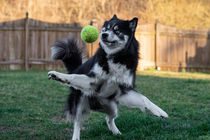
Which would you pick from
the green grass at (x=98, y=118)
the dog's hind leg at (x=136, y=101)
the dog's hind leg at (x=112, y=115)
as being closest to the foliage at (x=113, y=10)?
the green grass at (x=98, y=118)

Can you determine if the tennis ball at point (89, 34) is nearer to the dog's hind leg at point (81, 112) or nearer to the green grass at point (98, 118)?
the dog's hind leg at point (81, 112)

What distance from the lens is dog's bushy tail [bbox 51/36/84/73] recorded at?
3.79 meters

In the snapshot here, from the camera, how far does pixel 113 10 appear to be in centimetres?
1909

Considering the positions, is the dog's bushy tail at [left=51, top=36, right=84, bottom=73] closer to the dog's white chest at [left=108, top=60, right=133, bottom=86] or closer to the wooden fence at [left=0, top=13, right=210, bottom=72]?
the dog's white chest at [left=108, top=60, right=133, bottom=86]

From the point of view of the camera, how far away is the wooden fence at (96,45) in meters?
11.3

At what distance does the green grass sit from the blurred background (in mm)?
4661

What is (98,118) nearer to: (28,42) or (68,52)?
(68,52)

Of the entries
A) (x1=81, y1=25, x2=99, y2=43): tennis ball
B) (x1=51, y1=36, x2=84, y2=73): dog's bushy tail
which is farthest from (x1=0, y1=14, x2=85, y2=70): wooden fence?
(x1=81, y1=25, x2=99, y2=43): tennis ball

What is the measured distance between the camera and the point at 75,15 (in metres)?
19.1

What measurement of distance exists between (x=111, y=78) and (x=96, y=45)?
28.9 ft

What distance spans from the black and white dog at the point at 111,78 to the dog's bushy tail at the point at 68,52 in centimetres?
55

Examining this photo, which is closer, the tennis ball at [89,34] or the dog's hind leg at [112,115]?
the dog's hind leg at [112,115]

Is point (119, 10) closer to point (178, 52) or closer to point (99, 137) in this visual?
point (178, 52)

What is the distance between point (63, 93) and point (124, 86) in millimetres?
3631
